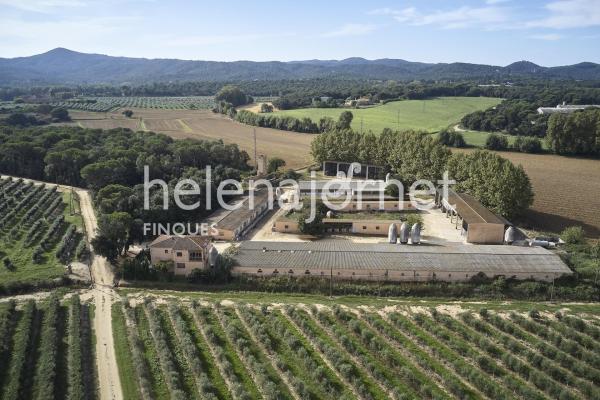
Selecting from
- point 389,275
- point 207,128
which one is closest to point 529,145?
point 389,275

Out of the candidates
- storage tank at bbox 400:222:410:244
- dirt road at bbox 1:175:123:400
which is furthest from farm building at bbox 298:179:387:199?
dirt road at bbox 1:175:123:400

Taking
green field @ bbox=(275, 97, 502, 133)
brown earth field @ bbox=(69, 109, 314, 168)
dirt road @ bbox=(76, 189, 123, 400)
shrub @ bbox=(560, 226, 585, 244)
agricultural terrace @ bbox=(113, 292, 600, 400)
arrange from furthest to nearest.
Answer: green field @ bbox=(275, 97, 502, 133)
brown earth field @ bbox=(69, 109, 314, 168)
shrub @ bbox=(560, 226, 585, 244)
dirt road @ bbox=(76, 189, 123, 400)
agricultural terrace @ bbox=(113, 292, 600, 400)

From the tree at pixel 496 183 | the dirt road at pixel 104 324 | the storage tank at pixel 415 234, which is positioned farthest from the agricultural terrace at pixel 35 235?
the tree at pixel 496 183

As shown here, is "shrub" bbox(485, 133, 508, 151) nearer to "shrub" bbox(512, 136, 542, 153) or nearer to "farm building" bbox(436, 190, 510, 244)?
"shrub" bbox(512, 136, 542, 153)

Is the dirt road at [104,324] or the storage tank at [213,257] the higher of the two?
the storage tank at [213,257]

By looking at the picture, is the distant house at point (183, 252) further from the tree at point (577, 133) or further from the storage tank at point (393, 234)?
the tree at point (577, 133)

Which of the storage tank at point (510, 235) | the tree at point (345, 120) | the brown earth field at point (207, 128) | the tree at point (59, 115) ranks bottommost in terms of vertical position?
the storage tank at point (510, 235)
